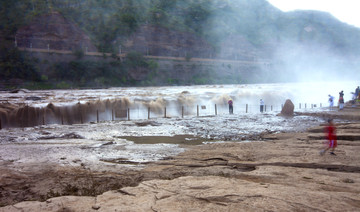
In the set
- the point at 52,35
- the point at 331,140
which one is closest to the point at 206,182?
the point at 331,140

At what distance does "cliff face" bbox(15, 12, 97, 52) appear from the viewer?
149ft

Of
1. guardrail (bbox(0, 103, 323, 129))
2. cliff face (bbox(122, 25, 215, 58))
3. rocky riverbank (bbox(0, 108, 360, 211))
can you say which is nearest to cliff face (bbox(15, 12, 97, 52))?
cliff face (bbox(122, 25, 215, 58))

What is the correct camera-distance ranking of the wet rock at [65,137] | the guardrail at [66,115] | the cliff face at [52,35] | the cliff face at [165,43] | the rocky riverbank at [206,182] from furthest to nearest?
the cliff face at [165,43]
the cliff face at [52,35]
the guardrail at [66,115]
the wet rock at [65,137]
the rocky riverbank at [206,182]

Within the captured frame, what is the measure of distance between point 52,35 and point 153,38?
76.0 ft

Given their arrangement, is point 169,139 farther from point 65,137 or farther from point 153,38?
point 153,38

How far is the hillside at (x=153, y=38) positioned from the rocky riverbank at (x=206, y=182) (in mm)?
36106

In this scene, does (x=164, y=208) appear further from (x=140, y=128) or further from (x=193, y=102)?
(x=193, y=102)

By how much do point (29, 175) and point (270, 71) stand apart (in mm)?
77805

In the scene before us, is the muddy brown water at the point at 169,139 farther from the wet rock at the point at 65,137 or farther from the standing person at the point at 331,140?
the standing person at the point at 331,140

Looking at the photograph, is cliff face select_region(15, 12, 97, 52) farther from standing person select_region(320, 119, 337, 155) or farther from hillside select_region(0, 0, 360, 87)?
standing person select_region(320, 119, 337, 155)

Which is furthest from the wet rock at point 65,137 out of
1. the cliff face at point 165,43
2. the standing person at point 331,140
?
the cliff face at point 165,43

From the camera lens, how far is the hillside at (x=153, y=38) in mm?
45375

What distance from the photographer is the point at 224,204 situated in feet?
15.4

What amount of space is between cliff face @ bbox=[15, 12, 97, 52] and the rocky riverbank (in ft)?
140
